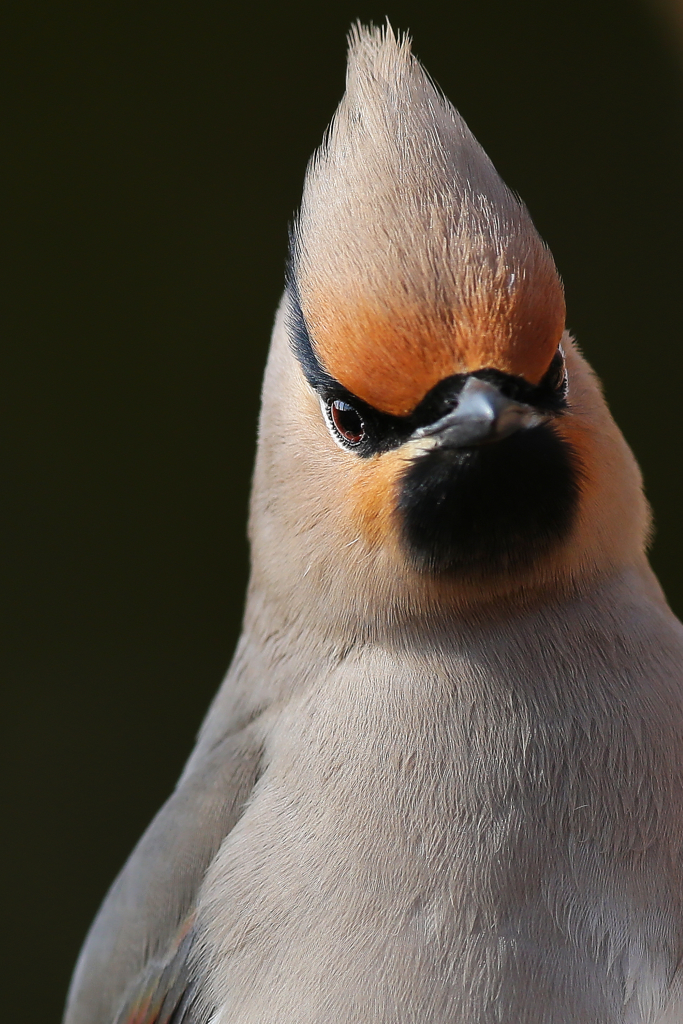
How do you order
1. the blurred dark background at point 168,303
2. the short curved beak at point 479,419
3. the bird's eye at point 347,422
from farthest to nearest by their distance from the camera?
1. the blurred dark background at point 168,303
2. the bird's eye at point 347,422
3. the short curved beak at point 479,419

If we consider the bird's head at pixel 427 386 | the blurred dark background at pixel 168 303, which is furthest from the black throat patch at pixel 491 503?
the blurred dark background at pixel 168 303

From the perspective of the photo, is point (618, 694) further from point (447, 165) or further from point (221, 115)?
point (221, 115)

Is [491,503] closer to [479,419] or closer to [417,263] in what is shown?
[479,419]

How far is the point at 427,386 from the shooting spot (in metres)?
0.97

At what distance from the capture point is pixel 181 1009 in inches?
49.9

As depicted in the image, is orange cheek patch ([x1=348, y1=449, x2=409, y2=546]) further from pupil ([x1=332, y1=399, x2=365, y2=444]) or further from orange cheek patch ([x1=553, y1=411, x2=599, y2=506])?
orange cheek patch ([x1=553, y1=411, x2=599, y2=506])

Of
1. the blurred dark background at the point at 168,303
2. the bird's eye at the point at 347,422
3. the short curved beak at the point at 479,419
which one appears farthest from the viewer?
the blurred dark background at the point at 168,303

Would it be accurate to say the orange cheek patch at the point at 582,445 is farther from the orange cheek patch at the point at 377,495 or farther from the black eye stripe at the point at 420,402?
the orange cheek patch at the point at 377,495

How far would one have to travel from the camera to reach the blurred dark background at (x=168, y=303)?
2.73 metres

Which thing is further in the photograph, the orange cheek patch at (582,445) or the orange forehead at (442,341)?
the orange cheek patch at (582,445)

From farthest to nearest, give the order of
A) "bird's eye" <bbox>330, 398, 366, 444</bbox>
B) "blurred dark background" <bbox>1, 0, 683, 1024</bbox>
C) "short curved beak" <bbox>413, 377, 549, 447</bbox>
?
"blurred dark background" <bbox>1, 0, 683, 1024</bbox> < "bird's eye" <bbox>330, 398, 366, 444</bbox> < "short curved beak" <bbox>413, 377, 549, 447</bbox>

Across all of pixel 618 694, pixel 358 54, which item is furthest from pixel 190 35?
pixel 618 694

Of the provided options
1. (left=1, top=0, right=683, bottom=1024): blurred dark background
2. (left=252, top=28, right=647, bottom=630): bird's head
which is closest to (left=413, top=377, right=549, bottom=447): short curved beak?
(left=252, top=28, right=647, bottom=630): bird's head

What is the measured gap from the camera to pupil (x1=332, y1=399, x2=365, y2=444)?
1043 mm
